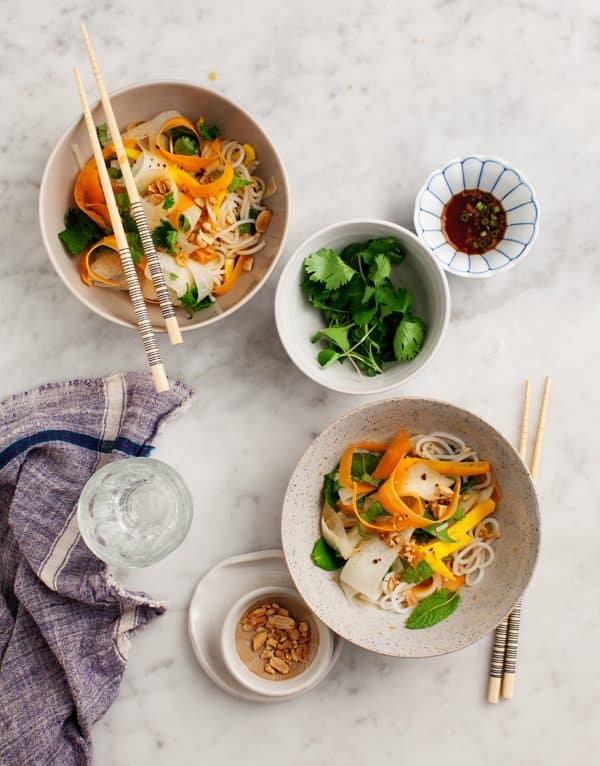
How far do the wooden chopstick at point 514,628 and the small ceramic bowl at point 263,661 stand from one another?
56 cm

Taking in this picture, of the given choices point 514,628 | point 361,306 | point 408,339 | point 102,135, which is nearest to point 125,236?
point 102,135

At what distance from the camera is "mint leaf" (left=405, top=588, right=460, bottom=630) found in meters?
2.11

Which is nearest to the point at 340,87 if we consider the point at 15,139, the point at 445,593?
the point at 15,139

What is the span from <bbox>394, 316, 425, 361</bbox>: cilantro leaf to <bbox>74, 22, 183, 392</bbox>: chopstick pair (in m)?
0.60

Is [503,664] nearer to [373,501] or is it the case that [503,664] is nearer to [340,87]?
[373,501]

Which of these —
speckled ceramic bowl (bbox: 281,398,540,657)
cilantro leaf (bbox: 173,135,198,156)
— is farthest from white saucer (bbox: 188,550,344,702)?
cilantro leaf (bbox: 173,135,198,156)

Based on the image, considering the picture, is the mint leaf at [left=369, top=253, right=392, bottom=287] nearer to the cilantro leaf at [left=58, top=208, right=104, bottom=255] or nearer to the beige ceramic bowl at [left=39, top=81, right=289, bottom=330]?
the beige ceramic bowl at [left=39, top=81, right=289, bottom=330]

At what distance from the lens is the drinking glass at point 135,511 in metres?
2.05

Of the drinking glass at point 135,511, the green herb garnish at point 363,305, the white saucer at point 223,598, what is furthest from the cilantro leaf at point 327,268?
the white saucer at point 223,598

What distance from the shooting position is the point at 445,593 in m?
2.15

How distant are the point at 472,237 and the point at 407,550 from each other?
921mm

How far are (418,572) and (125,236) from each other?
3.93 ft

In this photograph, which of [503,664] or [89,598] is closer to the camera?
[89,598]

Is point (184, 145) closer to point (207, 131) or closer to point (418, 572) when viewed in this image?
point (207, 131)
